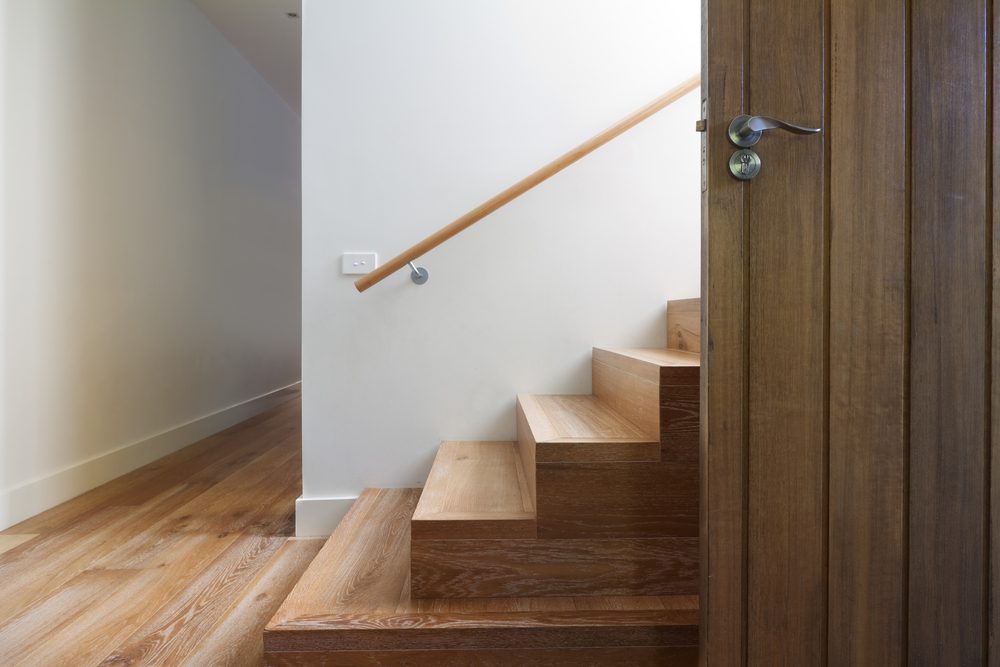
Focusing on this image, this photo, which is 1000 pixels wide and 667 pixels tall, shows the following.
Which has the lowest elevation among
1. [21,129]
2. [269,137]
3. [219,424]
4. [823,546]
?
[219,424]

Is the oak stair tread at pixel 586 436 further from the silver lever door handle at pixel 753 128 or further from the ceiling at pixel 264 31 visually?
the ceiling at pixel 264 31

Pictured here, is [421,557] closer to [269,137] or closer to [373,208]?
[373,208]

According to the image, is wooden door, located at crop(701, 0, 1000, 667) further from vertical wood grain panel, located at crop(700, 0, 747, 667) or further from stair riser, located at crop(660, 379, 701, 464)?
stair riser, located at crop(660, 379, 701, 464)

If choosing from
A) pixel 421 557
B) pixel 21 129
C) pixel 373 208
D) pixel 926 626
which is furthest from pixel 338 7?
pixel 926 626

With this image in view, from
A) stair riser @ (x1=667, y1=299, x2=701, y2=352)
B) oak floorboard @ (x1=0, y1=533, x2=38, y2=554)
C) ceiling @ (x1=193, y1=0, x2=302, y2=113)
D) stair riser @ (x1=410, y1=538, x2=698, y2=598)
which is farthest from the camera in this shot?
ceiling @ (x1=193, y1=0, x2=302, y2=113)

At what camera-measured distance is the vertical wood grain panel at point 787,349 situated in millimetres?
926

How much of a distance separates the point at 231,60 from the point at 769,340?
4.11m

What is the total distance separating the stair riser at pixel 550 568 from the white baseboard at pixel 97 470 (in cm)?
181

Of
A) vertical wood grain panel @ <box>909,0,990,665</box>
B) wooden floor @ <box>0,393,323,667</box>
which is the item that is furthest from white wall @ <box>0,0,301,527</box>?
vertical wood grain panel @ <box>909,0,990,665</box>

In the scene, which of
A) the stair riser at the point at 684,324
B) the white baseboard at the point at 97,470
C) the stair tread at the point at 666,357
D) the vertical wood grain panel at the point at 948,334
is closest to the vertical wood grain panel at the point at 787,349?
the vertical wood grain panel at the point at 948,334

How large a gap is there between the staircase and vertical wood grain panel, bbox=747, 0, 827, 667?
25 cm

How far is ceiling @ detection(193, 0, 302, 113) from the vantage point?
3309 mm

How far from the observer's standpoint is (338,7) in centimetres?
188

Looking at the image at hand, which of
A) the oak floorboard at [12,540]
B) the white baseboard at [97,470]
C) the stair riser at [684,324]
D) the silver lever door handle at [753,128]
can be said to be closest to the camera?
the silver lever door handle at [753,128]
